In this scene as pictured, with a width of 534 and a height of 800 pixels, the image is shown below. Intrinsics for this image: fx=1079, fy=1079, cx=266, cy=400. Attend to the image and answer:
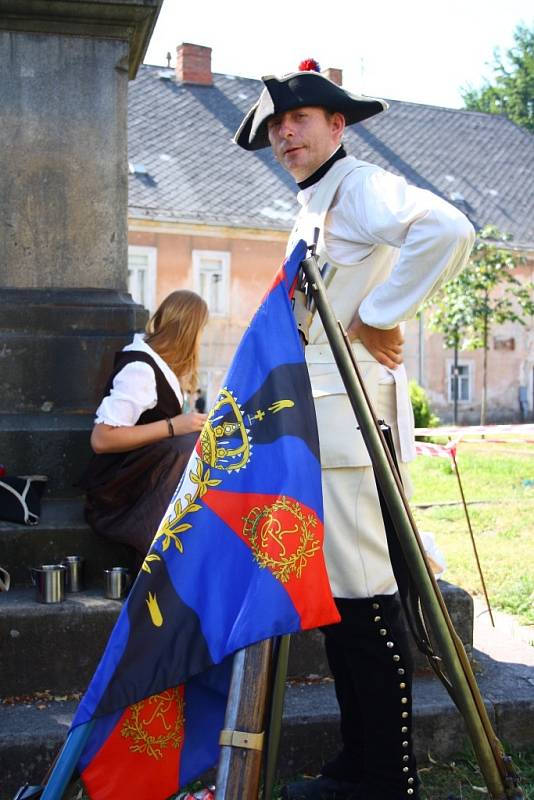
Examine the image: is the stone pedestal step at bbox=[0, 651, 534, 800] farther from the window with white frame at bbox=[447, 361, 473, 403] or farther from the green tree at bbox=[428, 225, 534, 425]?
the window with white frame at bbox=[447, 361, 473, 403]

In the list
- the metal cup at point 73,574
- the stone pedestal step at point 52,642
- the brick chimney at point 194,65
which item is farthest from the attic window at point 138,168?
the stone pedestal step at point 52,642

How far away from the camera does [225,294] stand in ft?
89.4

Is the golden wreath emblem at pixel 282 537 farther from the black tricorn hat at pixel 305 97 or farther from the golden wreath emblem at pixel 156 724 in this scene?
the black tricorn hat at pixel 305 97

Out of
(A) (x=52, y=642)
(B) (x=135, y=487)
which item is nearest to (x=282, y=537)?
(A) (x=52, y=642)

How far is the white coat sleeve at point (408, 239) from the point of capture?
102 inches

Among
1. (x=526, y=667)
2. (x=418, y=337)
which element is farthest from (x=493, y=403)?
(x=526, y=667)

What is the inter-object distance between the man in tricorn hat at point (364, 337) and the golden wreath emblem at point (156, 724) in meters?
0.54

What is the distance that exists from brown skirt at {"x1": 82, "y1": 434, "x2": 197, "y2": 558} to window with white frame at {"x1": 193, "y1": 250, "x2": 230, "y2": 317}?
23.2 m

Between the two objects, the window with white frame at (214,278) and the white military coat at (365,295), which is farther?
the window with white frame at (214,278)

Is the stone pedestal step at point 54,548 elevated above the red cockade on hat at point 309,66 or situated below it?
below

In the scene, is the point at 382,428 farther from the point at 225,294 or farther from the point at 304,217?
the point at 225,294

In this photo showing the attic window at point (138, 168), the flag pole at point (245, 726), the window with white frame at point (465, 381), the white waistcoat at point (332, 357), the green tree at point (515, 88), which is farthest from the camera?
the green tree at point (515, 88)

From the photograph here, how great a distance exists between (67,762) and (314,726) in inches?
50.0

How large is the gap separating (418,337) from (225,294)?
6054mm
